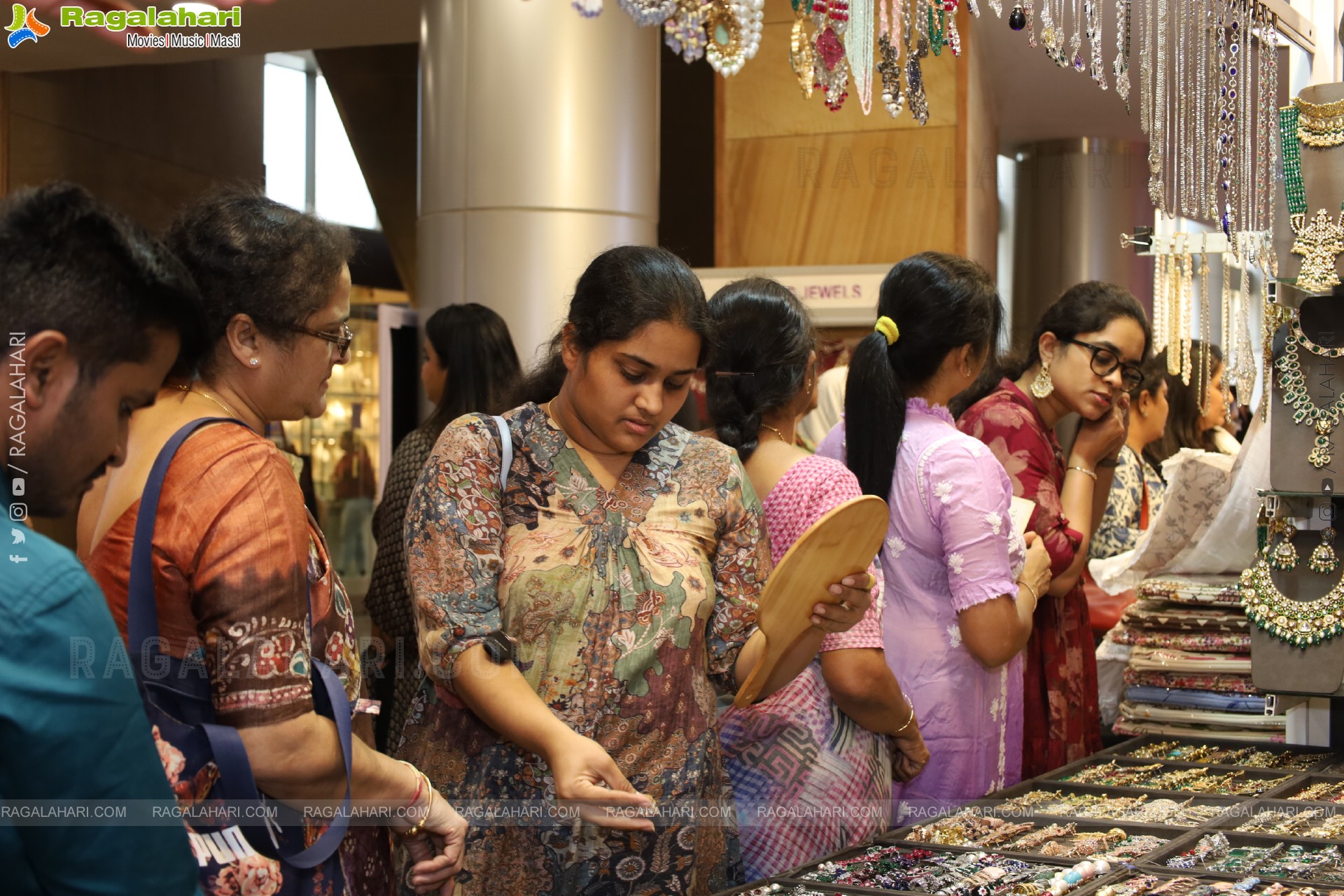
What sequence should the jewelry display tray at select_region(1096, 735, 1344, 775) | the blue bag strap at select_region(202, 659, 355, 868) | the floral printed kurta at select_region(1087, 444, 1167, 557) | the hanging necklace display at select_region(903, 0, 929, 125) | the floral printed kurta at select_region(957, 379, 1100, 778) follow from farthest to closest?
the floral printed kurta at select_region(1087, 444, 1167, 557), the floral printed kurta at select_region(957, 379, 1100, 778), the jewelry display tray at select_region(1096, 735, 1344, 775), the hanging necklace display at select_region(903, 0, 929, 125), the blue bag strap at select_region(202, 659, 355, 868)

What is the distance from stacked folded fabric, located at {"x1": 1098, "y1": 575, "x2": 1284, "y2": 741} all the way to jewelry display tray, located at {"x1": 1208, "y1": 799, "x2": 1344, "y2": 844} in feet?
3.52

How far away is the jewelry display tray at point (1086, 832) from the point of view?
6.13 feet

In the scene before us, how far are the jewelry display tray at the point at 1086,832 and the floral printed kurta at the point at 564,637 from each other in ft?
0.93

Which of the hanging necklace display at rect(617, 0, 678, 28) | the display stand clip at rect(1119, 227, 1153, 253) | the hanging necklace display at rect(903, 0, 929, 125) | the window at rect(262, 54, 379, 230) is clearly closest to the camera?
the hanging necklace display at rect(617, 0, 678, 28)

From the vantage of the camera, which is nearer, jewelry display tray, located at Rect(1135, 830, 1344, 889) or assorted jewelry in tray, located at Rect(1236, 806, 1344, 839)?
jewelry display tray, located at Rect(1135, 830, 1344, 889)

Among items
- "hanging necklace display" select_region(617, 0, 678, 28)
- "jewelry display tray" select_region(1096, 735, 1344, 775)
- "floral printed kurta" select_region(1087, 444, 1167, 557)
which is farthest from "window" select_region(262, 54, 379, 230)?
"hanging necklace display" select_region(617, 0, 678, 28)

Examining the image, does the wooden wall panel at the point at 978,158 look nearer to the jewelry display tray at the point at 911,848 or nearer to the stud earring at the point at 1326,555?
the stud earring at the point at 1326,555

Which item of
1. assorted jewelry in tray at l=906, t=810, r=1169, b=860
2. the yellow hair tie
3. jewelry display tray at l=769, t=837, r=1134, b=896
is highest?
the yellow hair tie

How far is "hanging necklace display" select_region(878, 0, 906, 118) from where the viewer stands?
1942 mm

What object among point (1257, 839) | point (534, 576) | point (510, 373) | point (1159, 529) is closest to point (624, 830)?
point (534, 576)

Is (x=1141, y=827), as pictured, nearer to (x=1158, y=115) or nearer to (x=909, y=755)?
(x=909, y=755)

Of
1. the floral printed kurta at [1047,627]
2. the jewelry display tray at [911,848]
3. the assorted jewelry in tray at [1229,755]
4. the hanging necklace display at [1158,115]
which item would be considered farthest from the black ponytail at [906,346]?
the assorted jewelry in tray at [1229,755]

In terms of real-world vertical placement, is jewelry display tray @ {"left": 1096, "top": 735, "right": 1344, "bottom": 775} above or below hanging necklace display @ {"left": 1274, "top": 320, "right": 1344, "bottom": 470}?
below

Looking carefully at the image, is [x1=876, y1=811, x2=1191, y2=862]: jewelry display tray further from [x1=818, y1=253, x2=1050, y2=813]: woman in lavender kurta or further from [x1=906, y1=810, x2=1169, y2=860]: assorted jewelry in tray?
[x1=818, y1=253, x2=1050, y2=813]: woman in lavender kurta
